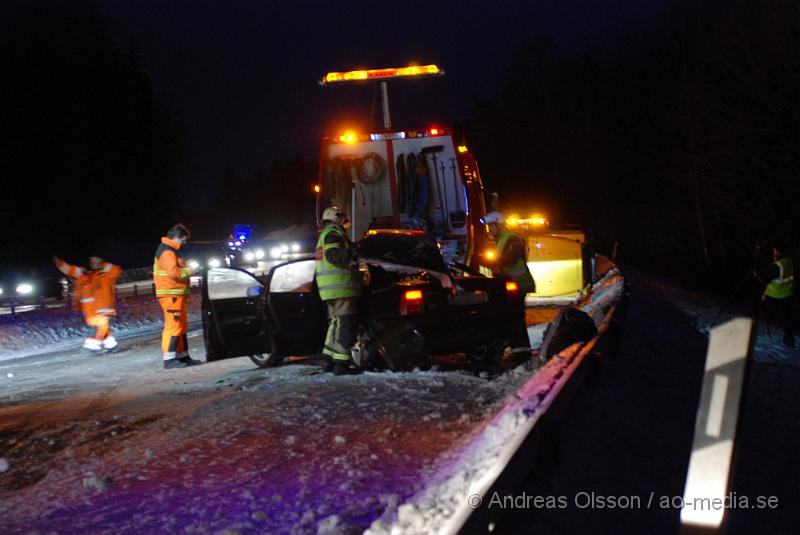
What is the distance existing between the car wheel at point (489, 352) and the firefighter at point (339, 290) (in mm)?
1324

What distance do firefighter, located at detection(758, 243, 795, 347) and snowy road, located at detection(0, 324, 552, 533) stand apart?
6639mm

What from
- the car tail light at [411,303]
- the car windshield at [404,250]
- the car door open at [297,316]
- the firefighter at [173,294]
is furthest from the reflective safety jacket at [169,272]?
the car tail light at [411,303]

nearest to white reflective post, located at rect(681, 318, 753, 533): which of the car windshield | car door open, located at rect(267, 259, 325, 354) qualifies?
the car windshield

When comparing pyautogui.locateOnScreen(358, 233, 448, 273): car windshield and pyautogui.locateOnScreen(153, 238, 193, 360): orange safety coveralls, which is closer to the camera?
pyautogui.locateOnScreen(358, 233, 448, 273): car windshield

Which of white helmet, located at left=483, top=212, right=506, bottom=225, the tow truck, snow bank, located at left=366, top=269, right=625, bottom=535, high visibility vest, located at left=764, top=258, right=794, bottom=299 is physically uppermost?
the tow truck

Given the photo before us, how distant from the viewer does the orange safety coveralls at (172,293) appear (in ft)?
29.9

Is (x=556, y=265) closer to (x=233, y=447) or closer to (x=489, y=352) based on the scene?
(x=489, y=352)

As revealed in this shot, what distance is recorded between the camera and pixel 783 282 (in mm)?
11562

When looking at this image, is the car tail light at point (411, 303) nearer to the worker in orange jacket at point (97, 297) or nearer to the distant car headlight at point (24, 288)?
the worker in orange jacket at point (97, 297)

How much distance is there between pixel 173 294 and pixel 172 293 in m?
0.02

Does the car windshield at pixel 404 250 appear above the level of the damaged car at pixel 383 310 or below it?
above

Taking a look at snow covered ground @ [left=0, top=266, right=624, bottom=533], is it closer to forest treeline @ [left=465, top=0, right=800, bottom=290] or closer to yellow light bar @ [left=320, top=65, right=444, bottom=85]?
yellow light bar @ [left=320, top=65, right=444, bottom=85]

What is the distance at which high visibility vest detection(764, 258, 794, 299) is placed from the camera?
11.5 metres

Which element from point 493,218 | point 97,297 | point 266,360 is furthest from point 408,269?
point 97,297
